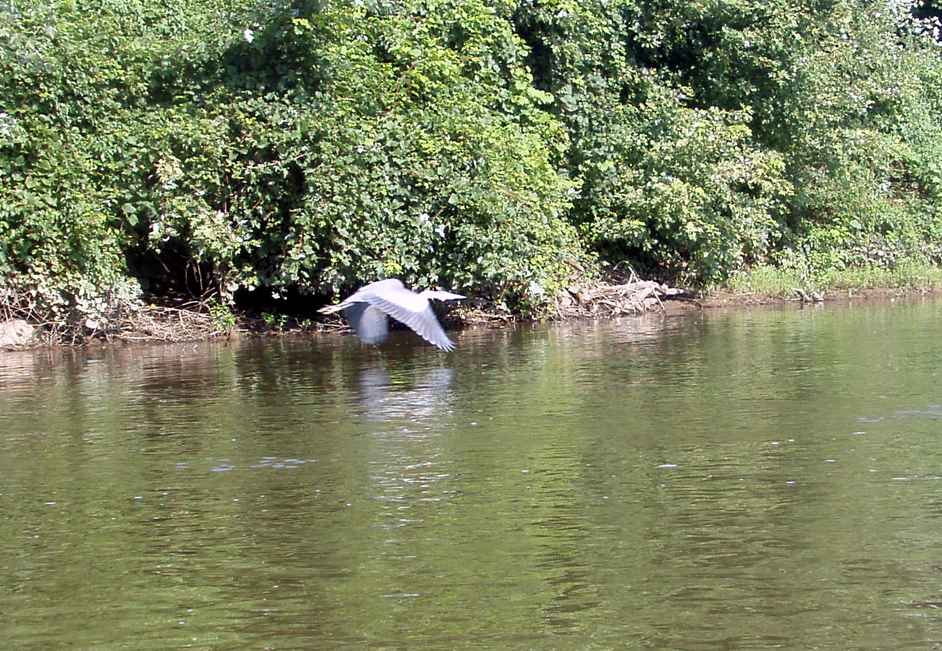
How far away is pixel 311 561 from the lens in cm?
664

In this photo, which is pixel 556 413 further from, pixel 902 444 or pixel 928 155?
pixel 928 155

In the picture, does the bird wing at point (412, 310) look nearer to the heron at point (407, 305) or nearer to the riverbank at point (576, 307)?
the heron at point (407, 305)

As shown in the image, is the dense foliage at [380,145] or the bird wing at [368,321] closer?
the bird wing at [368,321]

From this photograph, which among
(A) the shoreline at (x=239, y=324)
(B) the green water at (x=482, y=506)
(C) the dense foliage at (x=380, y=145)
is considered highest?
(C) the dense foliage at (x=380, y=145)

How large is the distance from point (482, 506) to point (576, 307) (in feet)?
37.7

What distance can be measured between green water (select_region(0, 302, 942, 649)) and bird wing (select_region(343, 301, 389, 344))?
726 mm

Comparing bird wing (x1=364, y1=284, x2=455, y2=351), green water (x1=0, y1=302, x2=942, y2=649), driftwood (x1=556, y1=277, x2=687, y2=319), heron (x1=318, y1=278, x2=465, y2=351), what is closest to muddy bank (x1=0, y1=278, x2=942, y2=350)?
driftwood (x1=556, y1=277, x2=687, y2=319)

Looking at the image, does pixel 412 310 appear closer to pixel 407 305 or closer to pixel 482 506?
pixel 407 305

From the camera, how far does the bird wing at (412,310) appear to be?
12.5m

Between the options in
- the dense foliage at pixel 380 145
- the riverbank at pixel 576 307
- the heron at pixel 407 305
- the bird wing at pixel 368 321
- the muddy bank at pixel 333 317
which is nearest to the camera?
the heron at pixel 407 305

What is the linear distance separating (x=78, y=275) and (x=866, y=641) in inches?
487

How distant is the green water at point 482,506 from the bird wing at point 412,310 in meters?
0.48

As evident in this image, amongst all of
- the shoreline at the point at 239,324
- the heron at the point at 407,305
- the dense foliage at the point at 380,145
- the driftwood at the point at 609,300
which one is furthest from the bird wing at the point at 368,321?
the driftwood at the point at 609,300

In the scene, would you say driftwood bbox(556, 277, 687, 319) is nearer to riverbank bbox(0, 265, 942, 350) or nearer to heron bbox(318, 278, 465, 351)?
riverbank bbox(0, 265, 942, 350)
